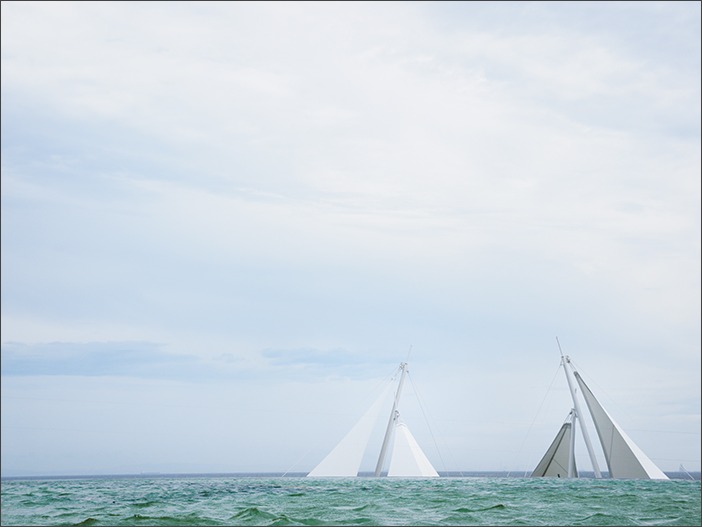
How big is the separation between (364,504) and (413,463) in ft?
132

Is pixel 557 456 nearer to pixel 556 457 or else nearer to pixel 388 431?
pixel 556 457

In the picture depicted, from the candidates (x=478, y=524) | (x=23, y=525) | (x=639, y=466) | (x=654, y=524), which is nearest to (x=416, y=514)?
(x=478, y=524)

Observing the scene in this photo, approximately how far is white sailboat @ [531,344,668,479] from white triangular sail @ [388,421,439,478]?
10369 millimetres

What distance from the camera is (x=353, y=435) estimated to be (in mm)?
67938

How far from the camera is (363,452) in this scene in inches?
2621

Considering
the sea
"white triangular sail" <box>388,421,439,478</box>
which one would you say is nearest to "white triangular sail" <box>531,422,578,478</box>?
"white triangular sail" <box>388,421,439,478</box>

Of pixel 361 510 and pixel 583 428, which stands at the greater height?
pixel 583 428

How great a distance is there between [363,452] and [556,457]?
672 inches

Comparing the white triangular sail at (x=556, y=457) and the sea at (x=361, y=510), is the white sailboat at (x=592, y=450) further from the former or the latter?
the sea at (x=361, y=510)

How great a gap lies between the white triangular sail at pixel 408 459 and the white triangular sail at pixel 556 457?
9619 millimetres

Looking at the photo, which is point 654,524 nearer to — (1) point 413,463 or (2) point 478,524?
(2) point 478,524

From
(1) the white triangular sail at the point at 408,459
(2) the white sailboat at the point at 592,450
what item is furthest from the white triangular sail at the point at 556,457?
(1) the white triangular sail at the point at 408,459

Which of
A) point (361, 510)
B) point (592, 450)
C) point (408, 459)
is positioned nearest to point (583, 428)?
point (592, 450)

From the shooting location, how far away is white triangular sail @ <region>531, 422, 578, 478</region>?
66.3 meters
